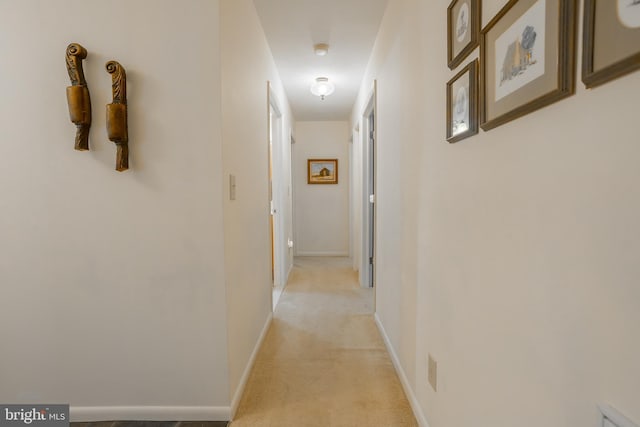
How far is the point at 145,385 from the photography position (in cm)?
163

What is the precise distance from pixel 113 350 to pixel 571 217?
1893 millimetres

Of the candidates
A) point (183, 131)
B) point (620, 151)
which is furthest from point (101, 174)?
point (620, 151)

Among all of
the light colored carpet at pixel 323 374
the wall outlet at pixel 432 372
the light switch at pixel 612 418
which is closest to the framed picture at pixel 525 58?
the light switch at pixel 612 418

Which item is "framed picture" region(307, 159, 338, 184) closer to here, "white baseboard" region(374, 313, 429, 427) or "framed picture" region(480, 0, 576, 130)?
"white baseboard" region(374, 313, 429, 427)

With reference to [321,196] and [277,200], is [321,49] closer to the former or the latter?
[277,200]

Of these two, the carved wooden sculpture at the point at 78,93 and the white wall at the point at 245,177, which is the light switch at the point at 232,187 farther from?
the carved wooden sculpture at the point at 78,93

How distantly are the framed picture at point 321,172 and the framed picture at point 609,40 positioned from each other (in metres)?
4.99

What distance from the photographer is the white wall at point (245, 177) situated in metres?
1.63

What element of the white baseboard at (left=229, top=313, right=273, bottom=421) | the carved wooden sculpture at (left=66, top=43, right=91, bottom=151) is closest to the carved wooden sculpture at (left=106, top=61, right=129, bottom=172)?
the carved wooden sculpture at (left=66, top=43, right=91, bottom=151)

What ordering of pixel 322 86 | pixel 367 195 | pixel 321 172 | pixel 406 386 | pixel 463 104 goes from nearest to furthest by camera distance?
pixel 463 104 < pixel 406 386 < pixel 322 86 < pixel 367 195 < pixel 321 172

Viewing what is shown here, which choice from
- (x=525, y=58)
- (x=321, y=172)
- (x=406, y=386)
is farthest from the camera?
(x=321, y=172)

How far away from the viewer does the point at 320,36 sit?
258cm

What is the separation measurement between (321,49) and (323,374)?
2.45m

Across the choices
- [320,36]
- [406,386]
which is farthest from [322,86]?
[406,386]
